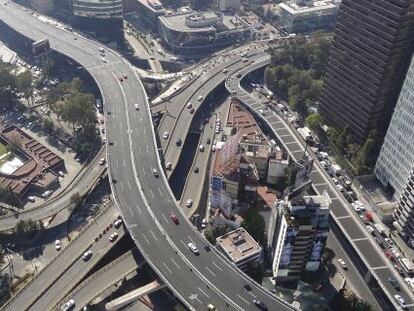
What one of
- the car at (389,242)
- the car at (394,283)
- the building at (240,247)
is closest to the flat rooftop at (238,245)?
the building at (240,247)

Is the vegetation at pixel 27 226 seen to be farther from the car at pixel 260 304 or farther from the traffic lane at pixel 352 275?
the traffic lane at pixel 352 275

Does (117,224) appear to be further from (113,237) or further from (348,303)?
(348,303)

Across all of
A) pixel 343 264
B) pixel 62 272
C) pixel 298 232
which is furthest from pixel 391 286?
pixel 62 272

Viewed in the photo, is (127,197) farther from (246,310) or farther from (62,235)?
(246,310)

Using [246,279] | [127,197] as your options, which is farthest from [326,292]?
[127,197]

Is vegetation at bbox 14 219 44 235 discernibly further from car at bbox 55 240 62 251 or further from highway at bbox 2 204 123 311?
highway at bbox 2 204 123 311
